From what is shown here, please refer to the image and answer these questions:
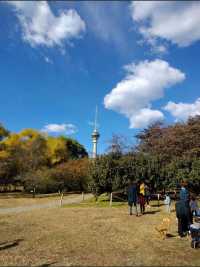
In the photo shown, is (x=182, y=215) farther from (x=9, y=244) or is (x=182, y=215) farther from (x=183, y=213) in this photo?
(x=9, y=244)

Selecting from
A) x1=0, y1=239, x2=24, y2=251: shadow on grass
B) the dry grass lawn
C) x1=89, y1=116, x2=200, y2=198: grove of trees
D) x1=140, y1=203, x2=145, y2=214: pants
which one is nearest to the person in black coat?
the dry grass lawn

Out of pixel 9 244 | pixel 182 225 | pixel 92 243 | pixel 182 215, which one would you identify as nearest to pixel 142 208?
pixel 182 225

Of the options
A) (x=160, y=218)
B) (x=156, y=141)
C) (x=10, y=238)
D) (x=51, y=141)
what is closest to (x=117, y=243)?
(x=10, y=238)

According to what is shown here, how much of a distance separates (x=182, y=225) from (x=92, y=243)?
3376 mm

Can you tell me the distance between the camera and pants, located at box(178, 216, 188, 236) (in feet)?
42.9

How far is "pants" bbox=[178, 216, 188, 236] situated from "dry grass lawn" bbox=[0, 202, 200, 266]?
0.35m

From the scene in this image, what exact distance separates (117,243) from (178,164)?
57.0ft

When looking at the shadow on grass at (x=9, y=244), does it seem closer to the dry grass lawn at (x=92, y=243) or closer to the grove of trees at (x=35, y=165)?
the dry grass lawn at (x=92, y=243)

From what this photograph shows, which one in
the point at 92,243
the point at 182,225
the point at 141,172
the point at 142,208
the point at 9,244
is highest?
the point at 141,172

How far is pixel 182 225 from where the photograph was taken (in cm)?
1324

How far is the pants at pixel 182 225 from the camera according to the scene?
13070mm

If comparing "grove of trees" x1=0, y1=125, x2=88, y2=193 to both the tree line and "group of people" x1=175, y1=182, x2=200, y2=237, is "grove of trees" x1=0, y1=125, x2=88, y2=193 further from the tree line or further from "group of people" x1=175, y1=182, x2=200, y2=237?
"group of people" x1=175, y1=182, x2=200, y2=237

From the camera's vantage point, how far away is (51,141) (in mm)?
57906

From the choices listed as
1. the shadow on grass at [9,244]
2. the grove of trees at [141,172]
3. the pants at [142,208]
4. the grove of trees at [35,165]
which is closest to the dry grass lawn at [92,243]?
the shadow on grass at [9,244]
